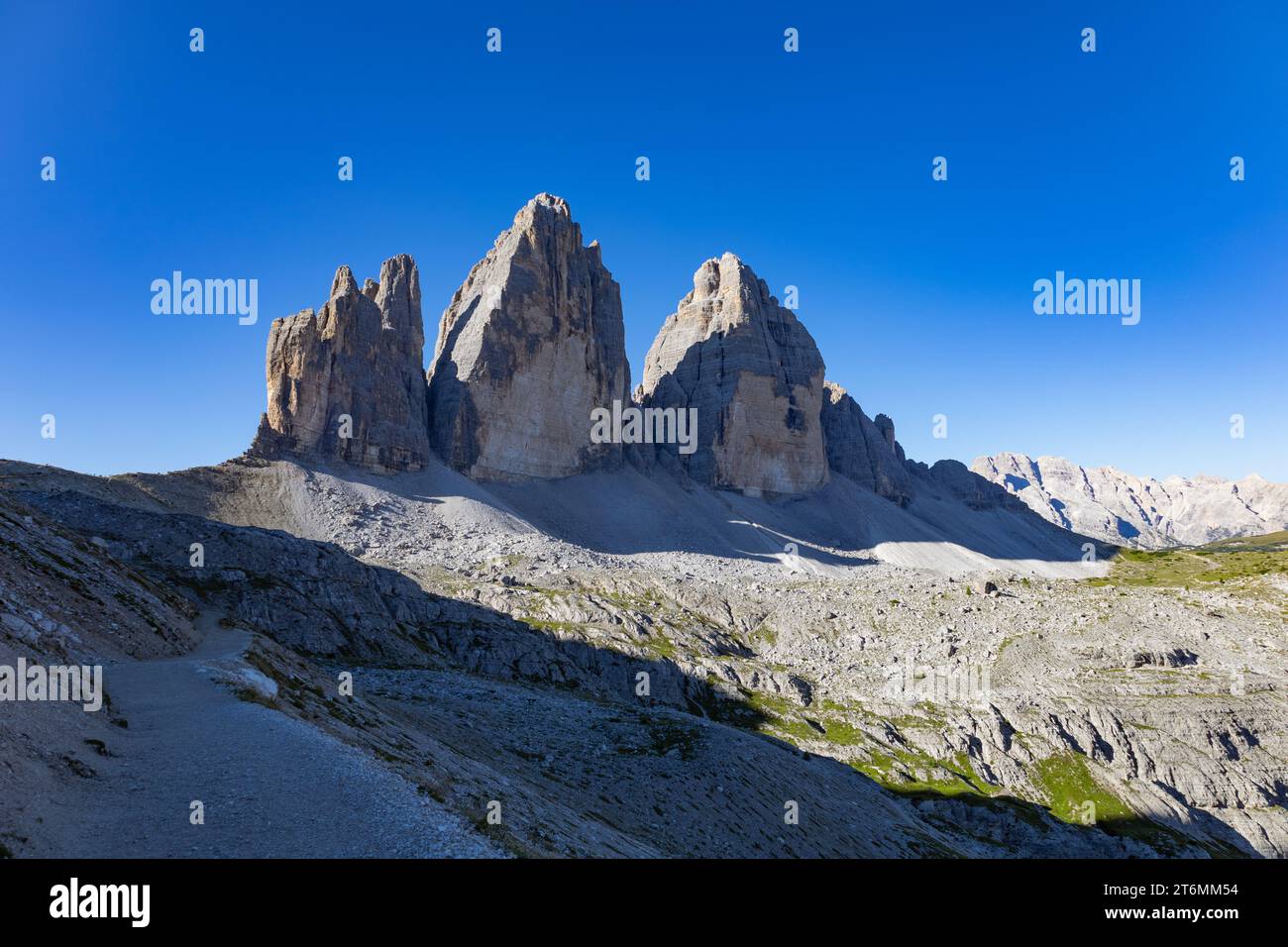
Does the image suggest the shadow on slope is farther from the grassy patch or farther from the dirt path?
the dirt path

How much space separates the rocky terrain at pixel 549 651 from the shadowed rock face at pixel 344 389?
66 cm

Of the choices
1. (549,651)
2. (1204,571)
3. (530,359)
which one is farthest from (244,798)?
(530,359)

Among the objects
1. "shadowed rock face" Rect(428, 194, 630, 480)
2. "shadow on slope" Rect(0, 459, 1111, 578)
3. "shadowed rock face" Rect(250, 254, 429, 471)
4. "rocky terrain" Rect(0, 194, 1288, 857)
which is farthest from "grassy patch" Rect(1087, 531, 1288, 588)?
"shadowed rock face" Rect(250, 254, 429, 471)

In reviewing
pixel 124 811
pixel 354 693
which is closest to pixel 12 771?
pixel 124 811

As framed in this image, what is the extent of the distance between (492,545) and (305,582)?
2289 inches

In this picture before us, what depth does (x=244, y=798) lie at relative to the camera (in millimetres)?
17094

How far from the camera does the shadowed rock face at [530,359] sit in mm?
159625

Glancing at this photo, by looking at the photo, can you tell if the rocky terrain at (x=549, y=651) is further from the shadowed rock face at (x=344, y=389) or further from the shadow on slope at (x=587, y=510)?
the shadow on slope at (x=587, y=510)

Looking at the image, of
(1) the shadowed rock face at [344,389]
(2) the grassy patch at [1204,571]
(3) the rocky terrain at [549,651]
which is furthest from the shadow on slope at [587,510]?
(2) the grassy patch at [1204,571]

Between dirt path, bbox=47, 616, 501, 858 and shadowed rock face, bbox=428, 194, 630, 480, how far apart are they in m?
135

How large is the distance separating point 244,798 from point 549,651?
62.8 meters

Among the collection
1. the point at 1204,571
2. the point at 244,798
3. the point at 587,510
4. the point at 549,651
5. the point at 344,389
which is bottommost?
the point at 549,651

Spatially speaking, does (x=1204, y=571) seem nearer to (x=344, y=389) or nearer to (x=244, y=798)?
(x=244, y=798)
